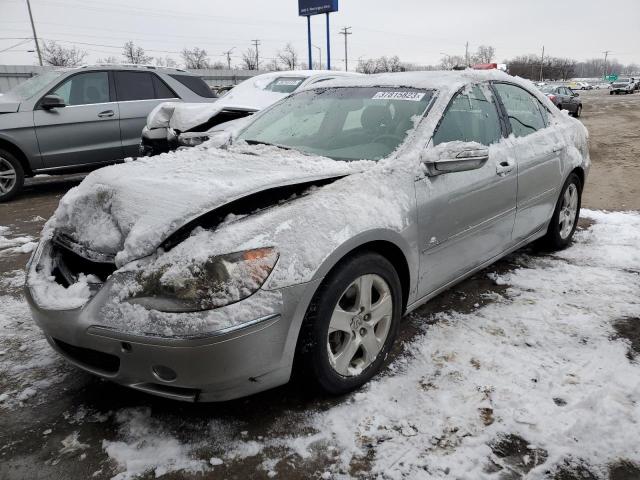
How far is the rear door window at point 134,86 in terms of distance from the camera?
23.7ft

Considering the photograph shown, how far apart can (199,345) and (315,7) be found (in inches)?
897

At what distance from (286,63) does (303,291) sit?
9346 cm

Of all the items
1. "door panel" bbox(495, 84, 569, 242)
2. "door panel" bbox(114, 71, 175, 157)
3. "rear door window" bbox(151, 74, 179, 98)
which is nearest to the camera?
"door panel" bbox(495, 84, 569, 242)

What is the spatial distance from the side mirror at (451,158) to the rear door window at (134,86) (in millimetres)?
5984

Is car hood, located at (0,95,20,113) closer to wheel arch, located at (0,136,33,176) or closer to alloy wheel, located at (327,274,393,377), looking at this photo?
wheel arch, located at (0,136,33,176)

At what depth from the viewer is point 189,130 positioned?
229 inches

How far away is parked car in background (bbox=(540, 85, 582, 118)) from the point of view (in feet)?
77.5

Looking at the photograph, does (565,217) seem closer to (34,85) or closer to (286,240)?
(286,240)

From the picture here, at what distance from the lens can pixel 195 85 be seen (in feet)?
26.4

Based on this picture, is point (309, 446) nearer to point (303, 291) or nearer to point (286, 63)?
point (303, 291)

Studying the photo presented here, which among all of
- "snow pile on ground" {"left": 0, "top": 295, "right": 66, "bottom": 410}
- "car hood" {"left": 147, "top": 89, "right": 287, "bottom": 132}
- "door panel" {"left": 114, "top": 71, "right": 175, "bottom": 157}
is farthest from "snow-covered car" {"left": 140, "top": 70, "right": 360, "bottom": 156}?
"snow pile on ground" {"left": 0, "top": 295, "right": 66, "bottom": 410}

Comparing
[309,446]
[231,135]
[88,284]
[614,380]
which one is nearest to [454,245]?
[614,380]

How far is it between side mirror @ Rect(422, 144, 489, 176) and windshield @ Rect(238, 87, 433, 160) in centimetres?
21

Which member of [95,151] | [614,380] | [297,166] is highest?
[297,166]
